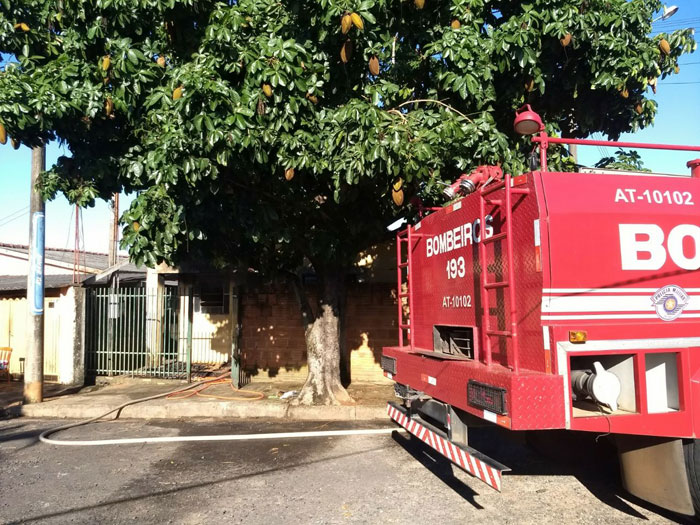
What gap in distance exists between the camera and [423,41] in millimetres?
6965

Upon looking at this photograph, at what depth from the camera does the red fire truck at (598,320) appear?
373 centimetres

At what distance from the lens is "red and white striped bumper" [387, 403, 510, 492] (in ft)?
12.7

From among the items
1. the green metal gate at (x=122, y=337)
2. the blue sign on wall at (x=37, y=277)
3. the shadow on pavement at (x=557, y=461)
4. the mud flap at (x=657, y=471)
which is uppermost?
the blue sign on wall at (x=37, y=277)

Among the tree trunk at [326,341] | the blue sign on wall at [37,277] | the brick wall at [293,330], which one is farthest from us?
the brick wall at [293,330]

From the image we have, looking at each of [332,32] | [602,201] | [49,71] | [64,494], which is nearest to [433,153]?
[332,32]

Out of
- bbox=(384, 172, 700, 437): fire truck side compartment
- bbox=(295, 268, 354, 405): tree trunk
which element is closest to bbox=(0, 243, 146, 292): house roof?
bbox=(295, 268, 354, 405): tree trunk

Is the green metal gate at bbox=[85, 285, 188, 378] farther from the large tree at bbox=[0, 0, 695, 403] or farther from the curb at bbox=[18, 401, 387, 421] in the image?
the large tree at bbox=[0, 0, 695, 403]

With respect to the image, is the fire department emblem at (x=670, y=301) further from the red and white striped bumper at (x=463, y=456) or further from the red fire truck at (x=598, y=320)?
the red and white striped bumper at (x=463, y=456)

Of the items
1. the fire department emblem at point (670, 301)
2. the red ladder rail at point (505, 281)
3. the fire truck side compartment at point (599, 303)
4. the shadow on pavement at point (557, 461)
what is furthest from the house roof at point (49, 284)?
the fire department emblem at point (670, 301)

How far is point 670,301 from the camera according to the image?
3928 mm

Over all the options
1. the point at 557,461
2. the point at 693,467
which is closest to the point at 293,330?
the point at 557,461

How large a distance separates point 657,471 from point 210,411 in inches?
262

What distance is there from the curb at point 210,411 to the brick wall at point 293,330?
8.35 feet

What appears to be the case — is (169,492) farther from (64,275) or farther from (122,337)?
(64,275)
